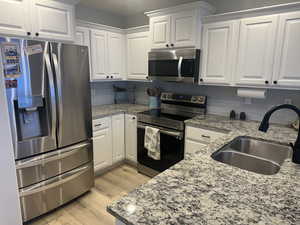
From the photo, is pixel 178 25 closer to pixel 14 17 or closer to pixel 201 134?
pixel 201 134

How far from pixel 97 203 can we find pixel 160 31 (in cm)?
247

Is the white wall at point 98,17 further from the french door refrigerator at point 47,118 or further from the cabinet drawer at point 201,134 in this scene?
the cabinet drawer at point 201,134

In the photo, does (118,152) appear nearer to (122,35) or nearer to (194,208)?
(122,35)

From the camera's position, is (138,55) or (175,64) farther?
(138,55)

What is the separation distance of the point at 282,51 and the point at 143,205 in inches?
83.3

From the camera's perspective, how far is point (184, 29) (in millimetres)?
2545

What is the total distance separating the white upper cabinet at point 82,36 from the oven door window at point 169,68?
1.00m

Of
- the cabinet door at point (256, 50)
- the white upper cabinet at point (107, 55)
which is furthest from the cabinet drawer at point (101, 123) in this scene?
the cabinet door at point (256, 50)

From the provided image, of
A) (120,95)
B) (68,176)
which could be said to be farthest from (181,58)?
(68,176)

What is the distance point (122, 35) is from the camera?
10.9 ft

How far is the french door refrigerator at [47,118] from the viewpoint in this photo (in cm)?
171

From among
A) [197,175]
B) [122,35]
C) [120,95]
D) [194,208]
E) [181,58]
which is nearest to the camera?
[194,208]

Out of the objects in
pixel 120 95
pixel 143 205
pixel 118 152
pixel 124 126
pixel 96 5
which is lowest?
pixel 118 152

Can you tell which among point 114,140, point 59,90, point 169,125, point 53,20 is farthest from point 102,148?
point 53,20
